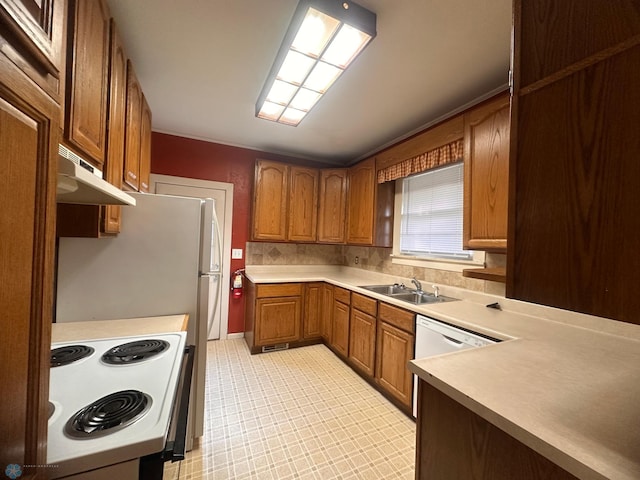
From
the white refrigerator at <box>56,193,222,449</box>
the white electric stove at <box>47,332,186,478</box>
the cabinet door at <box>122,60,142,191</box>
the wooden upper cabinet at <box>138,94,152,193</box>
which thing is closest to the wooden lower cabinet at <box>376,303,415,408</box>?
the white refrigerator at <box>56,193,222,449</box>

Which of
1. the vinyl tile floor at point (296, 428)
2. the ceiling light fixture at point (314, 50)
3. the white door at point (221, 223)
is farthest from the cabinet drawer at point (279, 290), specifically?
the ceiling light fixture at point (314, 50)

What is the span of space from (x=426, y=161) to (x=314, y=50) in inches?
50.5

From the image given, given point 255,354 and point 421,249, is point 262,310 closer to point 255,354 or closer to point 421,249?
point 255,354

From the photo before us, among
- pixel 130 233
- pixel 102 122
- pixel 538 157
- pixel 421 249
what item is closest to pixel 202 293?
pixel 130 233

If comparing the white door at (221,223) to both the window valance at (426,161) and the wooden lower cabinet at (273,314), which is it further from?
the window valance at (426,161)

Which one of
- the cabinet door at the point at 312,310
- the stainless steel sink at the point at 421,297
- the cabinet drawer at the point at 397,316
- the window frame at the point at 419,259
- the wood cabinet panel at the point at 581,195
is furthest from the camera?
the cabinet door at the point at 312,310

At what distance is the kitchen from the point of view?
386 millimetres

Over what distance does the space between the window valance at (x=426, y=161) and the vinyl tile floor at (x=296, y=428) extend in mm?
2000

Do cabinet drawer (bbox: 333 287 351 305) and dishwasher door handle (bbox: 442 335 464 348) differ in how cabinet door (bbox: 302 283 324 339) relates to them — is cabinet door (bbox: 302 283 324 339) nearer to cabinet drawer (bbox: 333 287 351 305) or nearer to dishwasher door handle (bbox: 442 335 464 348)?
cabinet drawer (bbox: 333 287 351 305)

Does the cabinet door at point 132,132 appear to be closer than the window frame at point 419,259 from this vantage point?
Yes

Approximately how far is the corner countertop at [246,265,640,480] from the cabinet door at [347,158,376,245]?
1654 millimetres

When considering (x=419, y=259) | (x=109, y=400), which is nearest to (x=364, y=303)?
(x=419, y=259)

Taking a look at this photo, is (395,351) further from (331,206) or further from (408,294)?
(331,206)

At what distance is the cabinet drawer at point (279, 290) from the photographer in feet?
9.46
